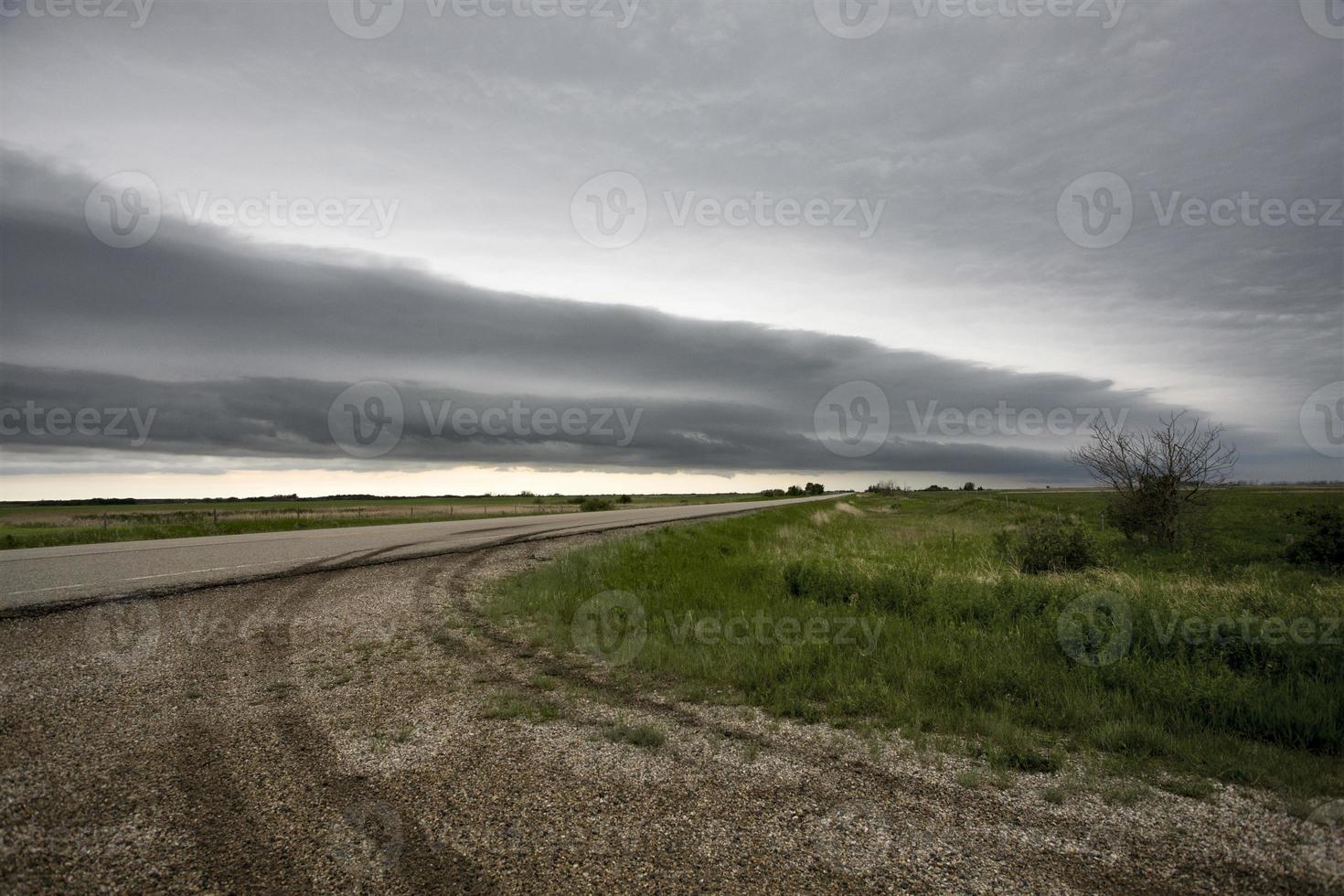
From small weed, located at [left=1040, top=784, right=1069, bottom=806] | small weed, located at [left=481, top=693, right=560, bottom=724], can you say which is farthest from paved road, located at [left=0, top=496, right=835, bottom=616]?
small weed, located at [left=1040, top=784, right=1069, bottom=806]

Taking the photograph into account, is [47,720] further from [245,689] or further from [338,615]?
[338,615]

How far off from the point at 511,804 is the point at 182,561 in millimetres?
13770

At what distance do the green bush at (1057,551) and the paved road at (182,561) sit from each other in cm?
1616

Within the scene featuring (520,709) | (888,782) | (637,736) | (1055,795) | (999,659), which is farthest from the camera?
(999,659)

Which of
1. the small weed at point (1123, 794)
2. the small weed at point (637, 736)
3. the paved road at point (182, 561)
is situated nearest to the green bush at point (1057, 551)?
the small weed at point (1123, 794)

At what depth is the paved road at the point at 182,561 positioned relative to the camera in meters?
10.5

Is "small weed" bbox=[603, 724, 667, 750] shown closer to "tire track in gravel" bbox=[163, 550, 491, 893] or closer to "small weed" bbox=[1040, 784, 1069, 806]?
"tire track in gravel" bbox=[163, 550, 491, 893]

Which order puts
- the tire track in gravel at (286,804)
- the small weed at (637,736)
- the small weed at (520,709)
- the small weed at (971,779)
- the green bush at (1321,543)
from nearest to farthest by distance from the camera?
the tire track in gravel at (286,804), the small weed at (971,779), the small weed at (637,736), the small weed at (520,709), the green bush at (1321,543)

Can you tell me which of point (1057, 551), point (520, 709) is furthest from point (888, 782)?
point (1057, 551)

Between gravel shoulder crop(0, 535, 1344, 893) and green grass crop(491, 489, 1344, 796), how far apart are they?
2.60 feet

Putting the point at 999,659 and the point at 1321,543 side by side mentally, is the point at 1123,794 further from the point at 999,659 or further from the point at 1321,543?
the point at 1321,543

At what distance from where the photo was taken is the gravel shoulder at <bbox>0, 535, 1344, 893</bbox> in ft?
12.6

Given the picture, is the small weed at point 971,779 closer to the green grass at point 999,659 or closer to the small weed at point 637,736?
the green grass at point 999,659

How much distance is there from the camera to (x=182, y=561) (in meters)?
14.3
